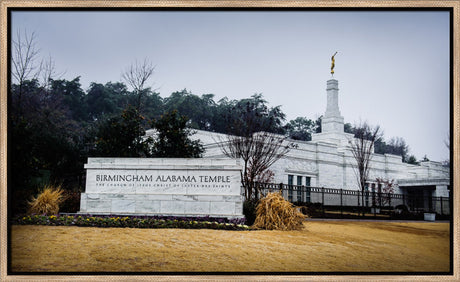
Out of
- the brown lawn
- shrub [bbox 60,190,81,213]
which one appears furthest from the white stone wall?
the brown lawn

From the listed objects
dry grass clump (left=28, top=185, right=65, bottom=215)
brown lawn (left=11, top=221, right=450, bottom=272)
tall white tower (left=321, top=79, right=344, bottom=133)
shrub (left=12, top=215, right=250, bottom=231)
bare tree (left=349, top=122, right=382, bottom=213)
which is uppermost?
tall white tower (left=321, top=79, right=344, bottom=133)

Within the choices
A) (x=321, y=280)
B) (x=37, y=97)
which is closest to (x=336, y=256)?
(x=321, y=280)

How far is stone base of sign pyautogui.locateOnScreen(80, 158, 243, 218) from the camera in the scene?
12414 mm

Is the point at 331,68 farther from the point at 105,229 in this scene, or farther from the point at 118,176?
the point at 105,229

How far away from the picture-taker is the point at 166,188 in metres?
12.7

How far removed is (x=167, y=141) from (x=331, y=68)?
17.5 meters

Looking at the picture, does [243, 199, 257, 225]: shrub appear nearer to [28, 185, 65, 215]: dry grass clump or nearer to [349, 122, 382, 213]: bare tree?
[28, 185, 65, 215]: dry grass clump

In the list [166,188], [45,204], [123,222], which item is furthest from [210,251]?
[45,204]

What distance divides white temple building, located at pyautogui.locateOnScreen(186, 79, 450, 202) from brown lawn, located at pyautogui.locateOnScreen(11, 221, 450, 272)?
16.9 metres

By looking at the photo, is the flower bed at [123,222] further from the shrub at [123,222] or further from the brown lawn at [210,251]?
the brown lawn at [210,251]

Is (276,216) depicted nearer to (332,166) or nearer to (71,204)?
(71,204)

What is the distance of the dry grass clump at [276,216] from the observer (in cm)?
1195

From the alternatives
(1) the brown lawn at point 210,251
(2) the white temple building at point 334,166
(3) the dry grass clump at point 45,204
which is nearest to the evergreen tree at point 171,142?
(3) the dry grass clump at point 45,204

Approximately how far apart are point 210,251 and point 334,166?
2427 centimetres
